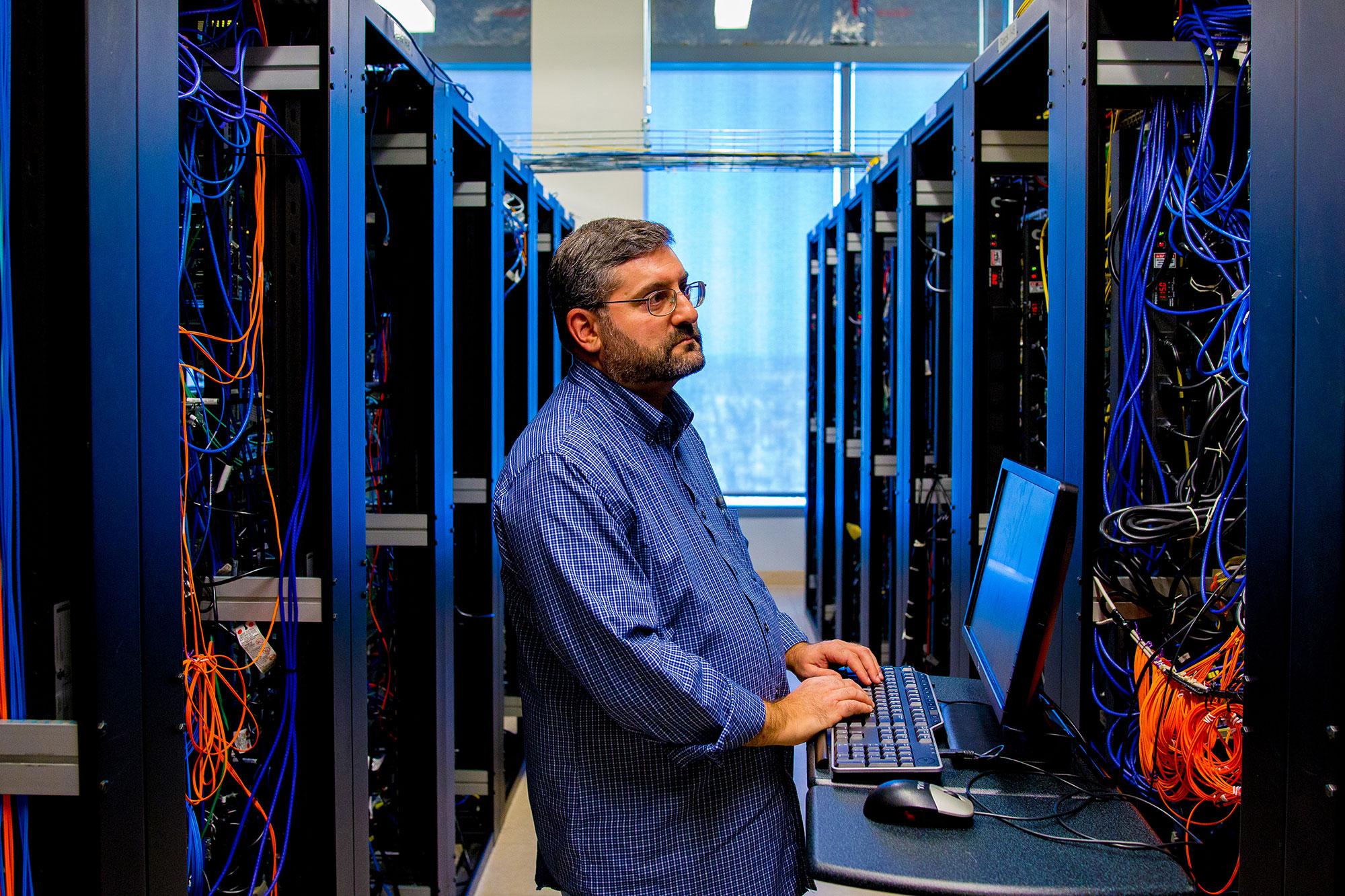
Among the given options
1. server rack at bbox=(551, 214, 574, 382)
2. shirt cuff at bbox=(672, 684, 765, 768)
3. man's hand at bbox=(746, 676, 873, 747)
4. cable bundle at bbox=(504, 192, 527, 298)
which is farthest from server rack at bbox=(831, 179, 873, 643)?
shirt cuff at bbox=(672, 684, 765, 768)

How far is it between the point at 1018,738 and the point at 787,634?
43cm

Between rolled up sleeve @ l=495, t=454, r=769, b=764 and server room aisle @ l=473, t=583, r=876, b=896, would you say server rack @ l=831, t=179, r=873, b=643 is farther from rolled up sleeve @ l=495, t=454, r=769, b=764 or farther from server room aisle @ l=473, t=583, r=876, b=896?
rolled up sleeve @ l=495, t=454, r=769, b=764

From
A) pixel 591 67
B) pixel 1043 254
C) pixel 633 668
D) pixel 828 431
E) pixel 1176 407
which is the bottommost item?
pixel 633 668

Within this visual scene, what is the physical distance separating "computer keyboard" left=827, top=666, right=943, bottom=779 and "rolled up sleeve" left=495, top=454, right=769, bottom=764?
15cm

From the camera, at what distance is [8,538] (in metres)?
1.04

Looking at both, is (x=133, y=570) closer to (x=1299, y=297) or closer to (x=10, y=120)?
(x=10, y=120)

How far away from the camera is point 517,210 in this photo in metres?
3.25

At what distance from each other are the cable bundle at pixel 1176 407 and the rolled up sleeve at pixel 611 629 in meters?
0.71

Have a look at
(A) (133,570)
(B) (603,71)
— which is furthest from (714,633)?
(B) (603,71)

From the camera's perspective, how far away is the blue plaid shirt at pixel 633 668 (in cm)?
121

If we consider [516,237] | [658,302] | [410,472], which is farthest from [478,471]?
[658,302]

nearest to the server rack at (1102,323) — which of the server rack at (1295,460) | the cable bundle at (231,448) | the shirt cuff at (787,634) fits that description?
the server rack at (1295,460)

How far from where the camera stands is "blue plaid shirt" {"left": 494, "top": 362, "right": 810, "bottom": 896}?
121 cm

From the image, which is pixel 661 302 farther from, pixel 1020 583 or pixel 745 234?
pixel 745 234
